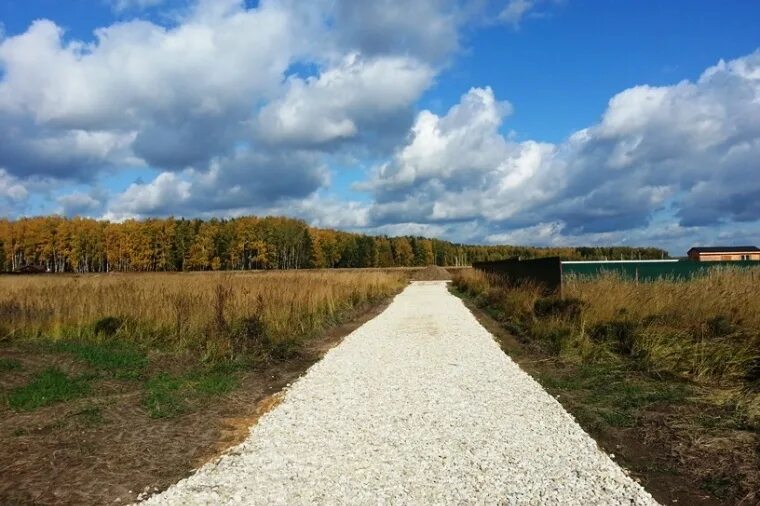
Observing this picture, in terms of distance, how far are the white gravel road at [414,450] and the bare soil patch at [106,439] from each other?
36cm

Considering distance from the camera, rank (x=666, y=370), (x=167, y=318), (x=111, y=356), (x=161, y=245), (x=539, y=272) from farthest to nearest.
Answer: (x=161, y=245) < (x=539, y=272) < (x=167, y=318) < (x=111, y=356) < (x=666, y=370)

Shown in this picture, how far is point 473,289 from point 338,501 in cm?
3030

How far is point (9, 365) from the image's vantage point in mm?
8336

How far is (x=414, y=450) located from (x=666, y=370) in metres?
5.53

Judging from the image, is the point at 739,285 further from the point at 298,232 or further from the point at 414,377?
the point at 298,232

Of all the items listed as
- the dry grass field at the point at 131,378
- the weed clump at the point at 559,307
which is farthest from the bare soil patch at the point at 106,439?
the weed clump at the point at 559,307

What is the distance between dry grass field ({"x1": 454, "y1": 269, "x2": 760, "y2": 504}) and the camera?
5.07 metres

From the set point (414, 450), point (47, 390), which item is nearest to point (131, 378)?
point (47, 390)

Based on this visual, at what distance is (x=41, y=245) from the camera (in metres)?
106

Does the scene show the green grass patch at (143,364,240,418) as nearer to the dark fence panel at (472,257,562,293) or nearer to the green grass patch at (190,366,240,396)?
the green grass patch at (190,366,240,396)

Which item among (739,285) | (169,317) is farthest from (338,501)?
(739,285)

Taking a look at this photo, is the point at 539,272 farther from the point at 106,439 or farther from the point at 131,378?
the point at 106,439

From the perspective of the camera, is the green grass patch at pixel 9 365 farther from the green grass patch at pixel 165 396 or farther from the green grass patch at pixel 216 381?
the green grass patch at pixel 216 381

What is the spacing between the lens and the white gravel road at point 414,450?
14.4 feet
